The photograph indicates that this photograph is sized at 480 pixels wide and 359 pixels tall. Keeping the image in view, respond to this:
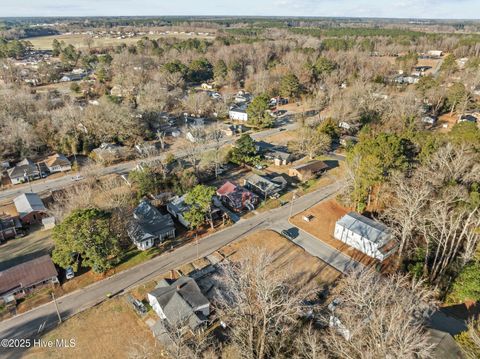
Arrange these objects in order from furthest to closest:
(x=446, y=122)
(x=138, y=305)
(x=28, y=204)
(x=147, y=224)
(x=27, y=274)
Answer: (x=446, y=122) < (x=28, y=204) < (x=147, y=224) < (x=27, y=274) < (x=138, y=305)

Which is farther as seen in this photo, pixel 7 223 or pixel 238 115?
pixel 238 115

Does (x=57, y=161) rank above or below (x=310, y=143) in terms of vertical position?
below

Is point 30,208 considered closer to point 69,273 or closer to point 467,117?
point 69,273

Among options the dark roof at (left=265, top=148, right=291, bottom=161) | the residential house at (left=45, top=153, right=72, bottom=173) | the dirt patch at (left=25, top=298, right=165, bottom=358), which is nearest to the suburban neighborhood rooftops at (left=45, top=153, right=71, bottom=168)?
the residential house at (left=45, top=153, right=72, bottom=173)

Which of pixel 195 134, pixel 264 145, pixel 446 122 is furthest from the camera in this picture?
pixel 446 122

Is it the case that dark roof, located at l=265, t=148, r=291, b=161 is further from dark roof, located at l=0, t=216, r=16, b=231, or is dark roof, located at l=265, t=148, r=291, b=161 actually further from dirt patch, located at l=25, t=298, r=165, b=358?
dark roof, located at l=0, t=216, r=16, b=231

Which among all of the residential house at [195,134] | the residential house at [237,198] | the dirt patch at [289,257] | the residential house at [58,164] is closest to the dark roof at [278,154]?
the residential house at [195,134]

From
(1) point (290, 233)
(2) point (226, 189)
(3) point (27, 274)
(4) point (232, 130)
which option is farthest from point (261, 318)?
(4) point (232, 130)
